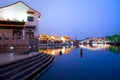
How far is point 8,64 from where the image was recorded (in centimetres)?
1281

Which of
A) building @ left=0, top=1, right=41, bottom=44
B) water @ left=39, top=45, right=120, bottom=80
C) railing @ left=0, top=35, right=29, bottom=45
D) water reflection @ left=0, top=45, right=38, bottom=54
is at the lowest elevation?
water @ left=39, top=45, right=120, bottom=80

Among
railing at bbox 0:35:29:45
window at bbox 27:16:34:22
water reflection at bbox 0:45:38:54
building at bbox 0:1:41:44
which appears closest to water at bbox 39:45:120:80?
water reflection at bbox 0:45:38:54

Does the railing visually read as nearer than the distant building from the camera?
Yes

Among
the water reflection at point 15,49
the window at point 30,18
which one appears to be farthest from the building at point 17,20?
A: the water reflection at point 15,49

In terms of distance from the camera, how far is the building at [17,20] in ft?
97.0

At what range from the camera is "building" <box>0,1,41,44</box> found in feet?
97.0

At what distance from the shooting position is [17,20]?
34.0 metres

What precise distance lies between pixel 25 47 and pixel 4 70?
479 inches

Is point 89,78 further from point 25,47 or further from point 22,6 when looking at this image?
point 22,6

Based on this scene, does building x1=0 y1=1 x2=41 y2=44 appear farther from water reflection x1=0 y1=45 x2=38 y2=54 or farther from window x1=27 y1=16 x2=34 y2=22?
water reflection x1=0 y1=45 x2=38 y2=54

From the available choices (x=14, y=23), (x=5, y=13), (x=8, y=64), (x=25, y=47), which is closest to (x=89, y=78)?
(x=8, y=64)

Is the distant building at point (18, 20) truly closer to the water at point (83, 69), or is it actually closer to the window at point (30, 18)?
the window at point (30, 18)

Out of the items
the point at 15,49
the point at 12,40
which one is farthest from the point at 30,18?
the point at 15,49

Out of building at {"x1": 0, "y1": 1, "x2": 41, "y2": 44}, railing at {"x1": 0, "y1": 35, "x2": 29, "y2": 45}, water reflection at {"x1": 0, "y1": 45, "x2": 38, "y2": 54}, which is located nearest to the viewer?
railing at {"x1": 0, "y1": 35, "x2": 29, "y2": 45}
